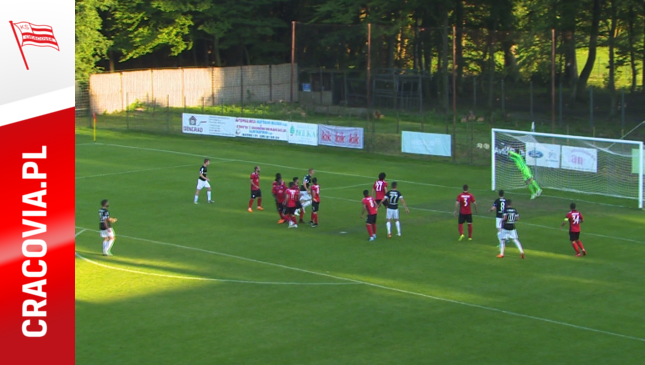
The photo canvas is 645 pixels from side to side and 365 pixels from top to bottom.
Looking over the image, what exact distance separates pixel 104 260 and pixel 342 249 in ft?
23.8

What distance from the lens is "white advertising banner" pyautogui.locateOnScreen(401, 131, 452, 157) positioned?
45.0 metres

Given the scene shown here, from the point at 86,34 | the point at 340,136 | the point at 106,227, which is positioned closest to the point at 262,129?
the point at 340,136

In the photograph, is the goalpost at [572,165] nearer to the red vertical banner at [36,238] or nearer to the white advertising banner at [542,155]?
the white advertising banner at [542,155]

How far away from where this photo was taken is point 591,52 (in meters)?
57.0

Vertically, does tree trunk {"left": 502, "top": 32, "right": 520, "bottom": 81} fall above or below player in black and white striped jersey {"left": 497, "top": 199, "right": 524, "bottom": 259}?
above

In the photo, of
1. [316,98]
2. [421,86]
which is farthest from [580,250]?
[316,98]

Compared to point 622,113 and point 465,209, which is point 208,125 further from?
point 465,209

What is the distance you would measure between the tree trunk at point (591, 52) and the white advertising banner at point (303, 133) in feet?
55.1

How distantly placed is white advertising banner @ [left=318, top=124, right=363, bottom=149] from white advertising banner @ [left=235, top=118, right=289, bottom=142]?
2670 millimetres

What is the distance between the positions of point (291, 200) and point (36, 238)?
18645mm

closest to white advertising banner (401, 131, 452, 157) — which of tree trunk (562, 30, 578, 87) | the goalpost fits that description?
the goalpost

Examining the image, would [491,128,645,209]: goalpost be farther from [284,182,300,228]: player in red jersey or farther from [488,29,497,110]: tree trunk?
[488,29,497,110]: tree trunk

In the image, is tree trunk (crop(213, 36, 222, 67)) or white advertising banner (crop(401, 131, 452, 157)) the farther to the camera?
tree trunk (crop(213, 36, 222, 67))

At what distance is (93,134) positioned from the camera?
2181 inches
